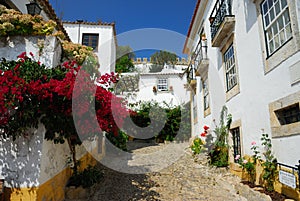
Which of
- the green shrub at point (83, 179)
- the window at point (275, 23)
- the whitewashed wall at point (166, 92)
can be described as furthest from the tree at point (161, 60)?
the green shrub at point (83, 179)

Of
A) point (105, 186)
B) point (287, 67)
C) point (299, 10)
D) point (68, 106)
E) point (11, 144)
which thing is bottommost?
point (105, 186)

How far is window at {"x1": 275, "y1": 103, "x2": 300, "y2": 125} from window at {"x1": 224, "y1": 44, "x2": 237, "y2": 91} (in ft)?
8.41

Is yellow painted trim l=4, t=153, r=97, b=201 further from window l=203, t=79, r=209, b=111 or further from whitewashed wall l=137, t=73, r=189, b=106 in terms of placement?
whitewashed wall l=137, t=73, r=189, b=106

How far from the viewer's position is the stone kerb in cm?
430

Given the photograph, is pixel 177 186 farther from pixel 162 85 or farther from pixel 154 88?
pixel 162 85

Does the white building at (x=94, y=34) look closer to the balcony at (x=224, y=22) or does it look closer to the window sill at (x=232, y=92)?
the balcony at (x=224, y=22)

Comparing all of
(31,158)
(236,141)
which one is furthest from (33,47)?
(236,141)

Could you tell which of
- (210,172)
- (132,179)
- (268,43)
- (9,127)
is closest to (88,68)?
(9,127)

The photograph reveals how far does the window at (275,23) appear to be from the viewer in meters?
4.21

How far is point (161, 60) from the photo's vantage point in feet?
101

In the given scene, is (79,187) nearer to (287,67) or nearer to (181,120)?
(287,67)

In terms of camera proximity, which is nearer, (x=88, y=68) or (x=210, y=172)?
(x=88, y=68)

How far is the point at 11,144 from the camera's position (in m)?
3.85

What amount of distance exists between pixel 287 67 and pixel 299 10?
1026mm
